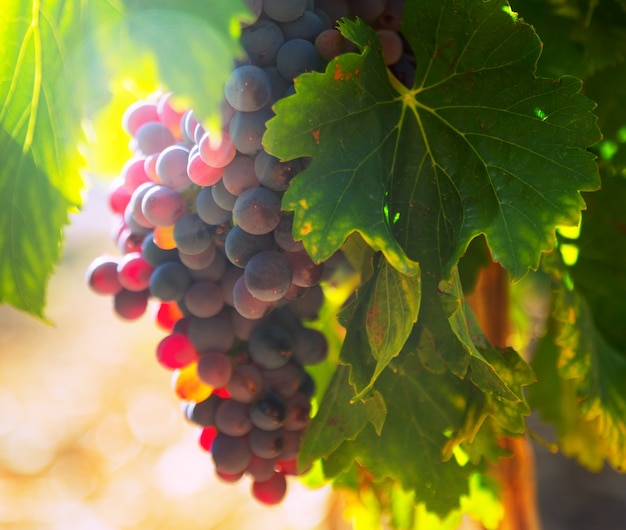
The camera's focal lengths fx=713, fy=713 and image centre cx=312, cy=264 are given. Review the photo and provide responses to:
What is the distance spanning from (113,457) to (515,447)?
1.62 m

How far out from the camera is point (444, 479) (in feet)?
2.18

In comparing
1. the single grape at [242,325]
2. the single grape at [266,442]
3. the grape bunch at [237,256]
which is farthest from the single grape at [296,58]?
the single grape at [266,442]

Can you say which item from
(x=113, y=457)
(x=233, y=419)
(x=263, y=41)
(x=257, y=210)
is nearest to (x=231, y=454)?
(x=233, y=419)

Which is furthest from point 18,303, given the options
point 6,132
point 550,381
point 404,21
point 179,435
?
point 179,435

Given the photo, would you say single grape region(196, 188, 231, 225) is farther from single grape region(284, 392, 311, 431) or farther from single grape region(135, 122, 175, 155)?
single grape region(284, 392, 311, 431)

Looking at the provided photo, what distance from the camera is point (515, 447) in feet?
2.72

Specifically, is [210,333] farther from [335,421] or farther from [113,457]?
[113,457]

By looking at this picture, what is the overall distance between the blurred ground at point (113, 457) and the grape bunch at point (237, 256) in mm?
911

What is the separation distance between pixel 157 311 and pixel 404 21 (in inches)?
13.7

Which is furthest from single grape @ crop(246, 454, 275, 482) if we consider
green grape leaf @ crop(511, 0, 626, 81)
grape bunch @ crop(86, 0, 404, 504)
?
green grape leaf @ crop(511, 0, 626, 81)

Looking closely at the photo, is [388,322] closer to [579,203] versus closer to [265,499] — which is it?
[579,203]

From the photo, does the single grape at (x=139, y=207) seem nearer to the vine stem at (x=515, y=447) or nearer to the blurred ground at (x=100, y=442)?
the vine stem at (x=515, y=447)

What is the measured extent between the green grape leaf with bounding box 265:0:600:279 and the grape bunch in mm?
38

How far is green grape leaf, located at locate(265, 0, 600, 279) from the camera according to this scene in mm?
466
